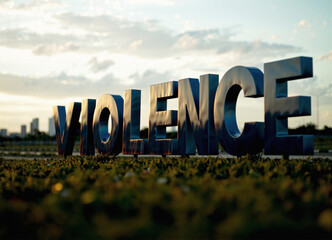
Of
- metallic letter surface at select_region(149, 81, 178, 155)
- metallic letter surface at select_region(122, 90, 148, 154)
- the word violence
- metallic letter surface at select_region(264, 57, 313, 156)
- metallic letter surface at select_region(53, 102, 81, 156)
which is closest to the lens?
metallic letter surface at select_region(264, 57, 313, 156)

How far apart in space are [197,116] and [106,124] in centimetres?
792

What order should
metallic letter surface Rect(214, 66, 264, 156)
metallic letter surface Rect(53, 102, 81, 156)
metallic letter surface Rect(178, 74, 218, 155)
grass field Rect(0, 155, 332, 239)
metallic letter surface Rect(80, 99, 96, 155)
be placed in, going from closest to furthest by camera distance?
grass field Rect(0, 155, 332, 239), metallic letter surface Rect(214, 66, 264, 156), metallic letter surface Rect(178, 74, 218, 155), metallic letter surface Rect(80, 99, 96, 155), metallic letter surface Rect(53, 102, 81, 156)

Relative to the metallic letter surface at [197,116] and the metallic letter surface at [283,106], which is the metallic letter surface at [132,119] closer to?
the metallic letter surface at [197,116]

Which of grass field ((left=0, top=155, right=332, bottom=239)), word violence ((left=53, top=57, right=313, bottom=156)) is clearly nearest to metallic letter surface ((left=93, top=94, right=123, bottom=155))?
word violence ((left=53, top=57, right=313, bottom=156))

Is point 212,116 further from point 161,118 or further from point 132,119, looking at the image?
point 132,119

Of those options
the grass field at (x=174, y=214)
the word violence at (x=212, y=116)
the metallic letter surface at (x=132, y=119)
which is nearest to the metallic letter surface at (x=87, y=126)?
the word violence at (x=212, y=116)

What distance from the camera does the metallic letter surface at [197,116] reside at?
51.2 ft

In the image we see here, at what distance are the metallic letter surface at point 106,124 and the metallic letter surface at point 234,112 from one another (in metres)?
6.88

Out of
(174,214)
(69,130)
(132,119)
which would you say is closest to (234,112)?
(132,119)

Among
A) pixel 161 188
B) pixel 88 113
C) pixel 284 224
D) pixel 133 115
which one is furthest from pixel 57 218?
pixel 88 113

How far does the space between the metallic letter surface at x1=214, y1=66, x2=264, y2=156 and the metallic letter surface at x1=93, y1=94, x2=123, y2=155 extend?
22.6ft

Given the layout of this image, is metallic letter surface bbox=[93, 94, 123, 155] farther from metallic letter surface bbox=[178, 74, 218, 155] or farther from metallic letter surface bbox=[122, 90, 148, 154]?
metallic letter surface bbox=[178, 74, 218, 155]

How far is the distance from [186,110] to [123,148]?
4.98 meters

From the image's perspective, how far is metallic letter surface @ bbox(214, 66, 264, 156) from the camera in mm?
13789
